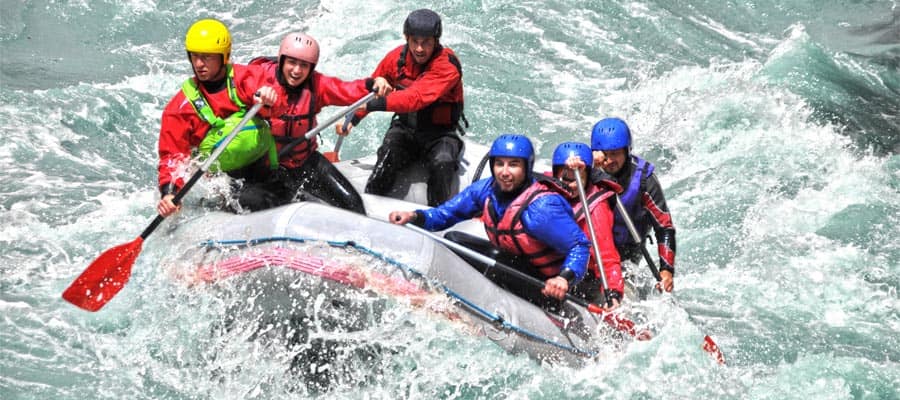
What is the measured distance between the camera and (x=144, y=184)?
9953 mm

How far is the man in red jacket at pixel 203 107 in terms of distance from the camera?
634 cm

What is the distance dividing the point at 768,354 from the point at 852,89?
5.90m

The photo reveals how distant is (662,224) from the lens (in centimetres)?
689

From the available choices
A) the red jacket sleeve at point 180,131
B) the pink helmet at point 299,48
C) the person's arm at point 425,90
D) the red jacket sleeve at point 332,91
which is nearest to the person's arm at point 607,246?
the person's arm at point 425,90

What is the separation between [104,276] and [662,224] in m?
3.28

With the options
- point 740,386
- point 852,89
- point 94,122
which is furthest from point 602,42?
point 740,386

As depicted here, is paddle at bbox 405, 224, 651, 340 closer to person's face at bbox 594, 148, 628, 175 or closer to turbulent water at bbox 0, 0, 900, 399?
turbulent water at bbox 0, 0, 900, 399

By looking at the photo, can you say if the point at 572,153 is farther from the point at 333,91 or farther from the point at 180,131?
the point at 180,131

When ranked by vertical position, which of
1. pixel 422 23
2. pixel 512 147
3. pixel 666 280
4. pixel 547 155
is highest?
pixel 422 23

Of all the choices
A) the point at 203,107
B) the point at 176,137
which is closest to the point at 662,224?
the point at 203,107

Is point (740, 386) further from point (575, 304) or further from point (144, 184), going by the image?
point (144, 184)

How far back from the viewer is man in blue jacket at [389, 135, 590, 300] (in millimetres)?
5969

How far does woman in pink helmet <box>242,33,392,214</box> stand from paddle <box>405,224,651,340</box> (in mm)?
974

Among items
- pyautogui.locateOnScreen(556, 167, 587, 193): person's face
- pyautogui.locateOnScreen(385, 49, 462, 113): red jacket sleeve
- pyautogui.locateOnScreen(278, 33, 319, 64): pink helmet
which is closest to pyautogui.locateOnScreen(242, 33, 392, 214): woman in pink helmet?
pyautogui.locateOnScreen(278, 33, 319, 64): pink helmet
